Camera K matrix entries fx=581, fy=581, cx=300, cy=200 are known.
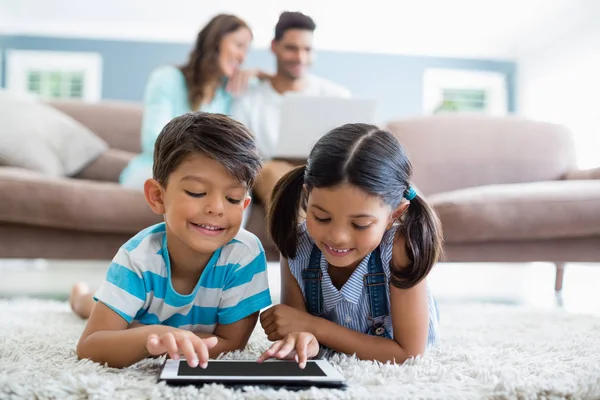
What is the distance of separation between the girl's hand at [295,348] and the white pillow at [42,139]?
1617 mm

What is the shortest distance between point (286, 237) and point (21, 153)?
1481 mm

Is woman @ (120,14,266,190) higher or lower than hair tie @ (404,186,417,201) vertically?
higher

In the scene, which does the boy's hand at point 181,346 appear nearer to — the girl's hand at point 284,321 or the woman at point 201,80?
the girl's hand at point 284,321

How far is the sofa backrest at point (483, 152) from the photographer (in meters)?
2.46

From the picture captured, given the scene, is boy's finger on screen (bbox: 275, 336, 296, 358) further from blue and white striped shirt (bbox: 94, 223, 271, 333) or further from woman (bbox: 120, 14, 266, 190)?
woman (bbox: 120, 14, 266, 190)

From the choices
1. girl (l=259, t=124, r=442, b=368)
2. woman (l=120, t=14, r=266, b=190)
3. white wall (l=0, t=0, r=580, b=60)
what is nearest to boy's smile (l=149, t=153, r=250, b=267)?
girl (l=259, t=124, r=442, b=368)

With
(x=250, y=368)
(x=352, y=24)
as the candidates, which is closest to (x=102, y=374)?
(x=250, y=368)

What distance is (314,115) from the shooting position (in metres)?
1.95

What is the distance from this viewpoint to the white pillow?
86.2 inches

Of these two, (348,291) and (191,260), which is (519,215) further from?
(191,260)

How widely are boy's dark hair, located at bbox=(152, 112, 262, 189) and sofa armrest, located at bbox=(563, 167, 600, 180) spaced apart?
1731 mm

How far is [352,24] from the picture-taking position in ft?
21.7

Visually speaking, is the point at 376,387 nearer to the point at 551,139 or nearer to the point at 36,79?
the point at 551,139

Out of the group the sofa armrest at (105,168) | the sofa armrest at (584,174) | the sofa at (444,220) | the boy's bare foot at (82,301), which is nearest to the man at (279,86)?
the sofa at (444,220)
